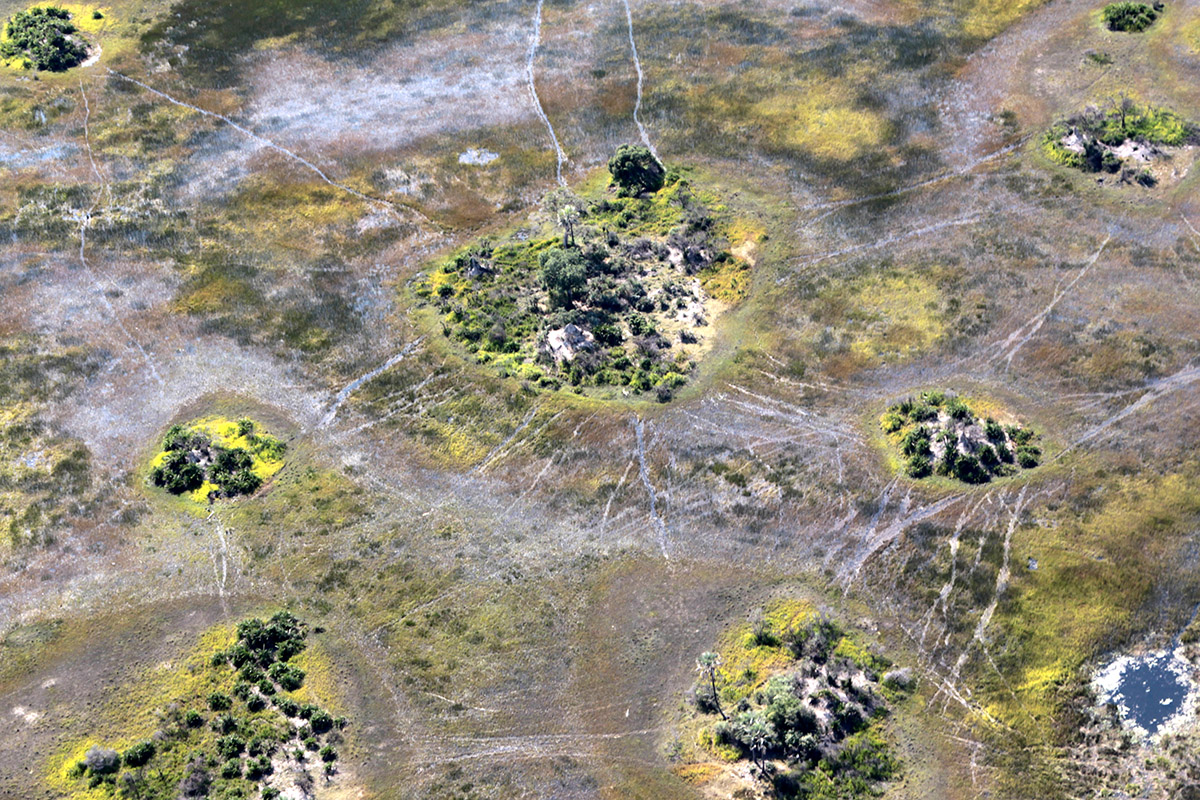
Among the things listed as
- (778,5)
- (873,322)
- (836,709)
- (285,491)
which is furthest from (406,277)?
(778,5)

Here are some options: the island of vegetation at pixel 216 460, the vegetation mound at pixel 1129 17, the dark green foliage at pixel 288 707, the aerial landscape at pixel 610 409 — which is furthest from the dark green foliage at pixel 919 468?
Result: the vegetation mound at pixel 1129 17

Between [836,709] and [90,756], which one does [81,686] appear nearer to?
[90,756]

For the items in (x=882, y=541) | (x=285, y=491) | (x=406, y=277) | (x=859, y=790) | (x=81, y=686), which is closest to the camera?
(x=859, y=790)

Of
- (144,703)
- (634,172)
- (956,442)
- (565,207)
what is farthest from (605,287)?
(144,703)

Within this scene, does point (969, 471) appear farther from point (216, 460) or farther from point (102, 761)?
point (102, 761)

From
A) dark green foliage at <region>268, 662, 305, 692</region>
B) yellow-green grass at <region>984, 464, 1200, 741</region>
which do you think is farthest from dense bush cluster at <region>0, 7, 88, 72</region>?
yellow-green grass at <region>984, 464, 1200, 741</region>

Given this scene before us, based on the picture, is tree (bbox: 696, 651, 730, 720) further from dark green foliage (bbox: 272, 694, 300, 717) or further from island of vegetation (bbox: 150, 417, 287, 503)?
island of vegetation (bbox: 150, 417, 287, 503)
